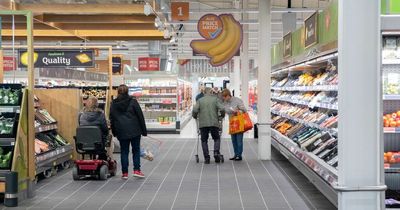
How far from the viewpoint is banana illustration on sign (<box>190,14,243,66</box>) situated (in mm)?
12766

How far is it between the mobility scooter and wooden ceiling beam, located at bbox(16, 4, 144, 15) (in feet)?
18.5

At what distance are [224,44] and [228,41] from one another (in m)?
0.11

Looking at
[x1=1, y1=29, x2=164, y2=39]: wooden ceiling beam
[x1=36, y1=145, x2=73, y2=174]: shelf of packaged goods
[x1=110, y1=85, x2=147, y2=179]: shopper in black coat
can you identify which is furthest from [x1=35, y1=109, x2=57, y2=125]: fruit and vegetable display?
[x1=1, y1=29, x2=164, y2=39]: wooden ceiling beam

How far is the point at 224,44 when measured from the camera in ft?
42.5

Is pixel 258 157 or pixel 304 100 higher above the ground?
pixel 304 100

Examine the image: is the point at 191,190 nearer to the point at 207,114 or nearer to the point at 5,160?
the point at 5,160

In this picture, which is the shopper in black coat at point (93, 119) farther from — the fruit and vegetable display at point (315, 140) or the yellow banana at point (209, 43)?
the yellow banana at point (209, 43)

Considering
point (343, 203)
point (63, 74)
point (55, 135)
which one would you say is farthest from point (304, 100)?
point (63, 74)

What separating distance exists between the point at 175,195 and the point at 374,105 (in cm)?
465

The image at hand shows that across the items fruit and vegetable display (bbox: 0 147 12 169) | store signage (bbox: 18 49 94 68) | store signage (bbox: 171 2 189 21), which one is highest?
store signage (bbox: 171 2 189 21)

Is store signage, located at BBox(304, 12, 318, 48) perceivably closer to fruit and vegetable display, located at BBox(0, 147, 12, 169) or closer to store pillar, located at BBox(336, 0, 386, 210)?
fruit and vegetable display, located at BBox(0, 147, 12, 169)

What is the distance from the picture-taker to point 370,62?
3.93 m

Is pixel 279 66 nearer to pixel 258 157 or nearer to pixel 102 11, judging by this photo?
pixel 258 157

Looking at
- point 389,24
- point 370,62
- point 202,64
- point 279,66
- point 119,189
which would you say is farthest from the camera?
point 202,64
